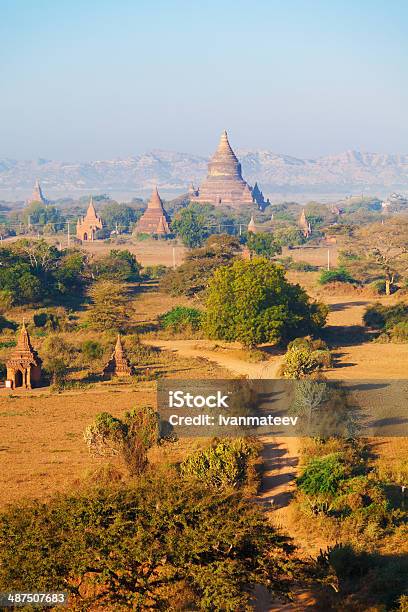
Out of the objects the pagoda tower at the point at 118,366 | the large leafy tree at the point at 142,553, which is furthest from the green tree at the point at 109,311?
the large leafy tree at the point at 142,553

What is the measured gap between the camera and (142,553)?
13477 mm

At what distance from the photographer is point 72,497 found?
15367 mm

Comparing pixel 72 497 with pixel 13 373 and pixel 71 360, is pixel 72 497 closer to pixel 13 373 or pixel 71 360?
pixel 13 373

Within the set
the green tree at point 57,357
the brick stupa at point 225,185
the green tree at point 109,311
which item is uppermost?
the brick stupa at point 225,185

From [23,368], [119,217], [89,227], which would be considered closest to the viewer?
[23,368]

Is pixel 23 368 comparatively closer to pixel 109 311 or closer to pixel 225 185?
pixel 109 311

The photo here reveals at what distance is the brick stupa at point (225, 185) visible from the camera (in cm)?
15488

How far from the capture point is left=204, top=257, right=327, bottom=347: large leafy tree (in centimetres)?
3738

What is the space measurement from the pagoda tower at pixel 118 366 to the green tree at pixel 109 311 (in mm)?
8770

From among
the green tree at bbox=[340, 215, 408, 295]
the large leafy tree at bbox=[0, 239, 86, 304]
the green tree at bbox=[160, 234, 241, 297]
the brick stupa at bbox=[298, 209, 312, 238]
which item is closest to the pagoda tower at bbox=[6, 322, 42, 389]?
the large leafy tree at bbox=[0, 239, 86, 304]

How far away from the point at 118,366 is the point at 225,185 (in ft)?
409

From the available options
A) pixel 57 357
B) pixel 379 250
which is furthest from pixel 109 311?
pixel 379 250

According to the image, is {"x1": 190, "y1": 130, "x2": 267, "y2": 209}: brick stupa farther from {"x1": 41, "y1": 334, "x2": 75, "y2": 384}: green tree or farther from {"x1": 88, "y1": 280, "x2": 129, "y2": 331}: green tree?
Result: {"x1": 41, "y1": 334, "x2": 75, "y2": 384}: green tree

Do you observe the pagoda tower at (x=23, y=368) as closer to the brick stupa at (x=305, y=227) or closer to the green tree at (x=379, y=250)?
the green tree at (x=379, y=250)
